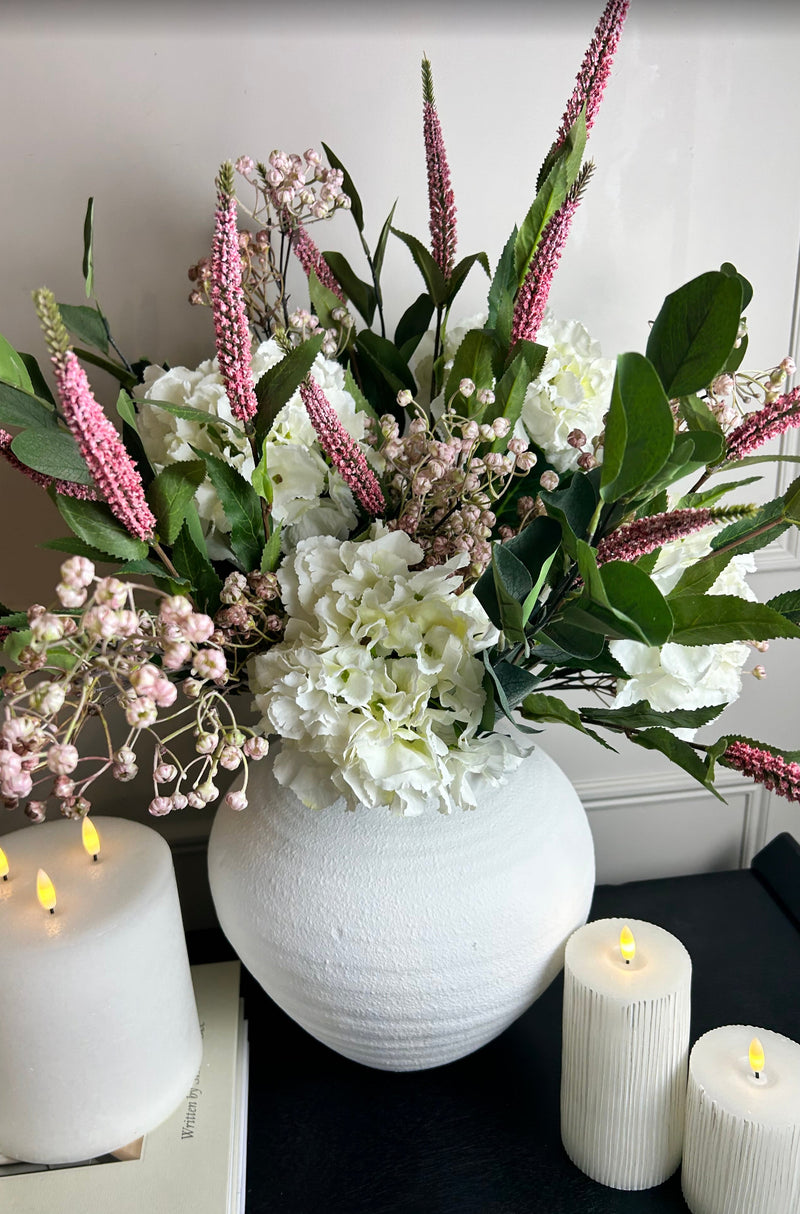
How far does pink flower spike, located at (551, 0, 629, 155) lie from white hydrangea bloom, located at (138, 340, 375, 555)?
0.19 m

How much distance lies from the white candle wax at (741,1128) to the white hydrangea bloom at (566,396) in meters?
0.37

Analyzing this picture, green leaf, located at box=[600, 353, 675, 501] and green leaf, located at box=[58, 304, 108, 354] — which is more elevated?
green leaf, located at box=[58, 304, 108, 354]

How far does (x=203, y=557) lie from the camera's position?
52cm

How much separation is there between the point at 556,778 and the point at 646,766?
0.33 metres

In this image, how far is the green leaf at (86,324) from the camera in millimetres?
608

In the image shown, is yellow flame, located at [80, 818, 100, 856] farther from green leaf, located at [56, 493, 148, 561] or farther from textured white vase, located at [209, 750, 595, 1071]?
green leaf, located at [56, 493, 148, 561]

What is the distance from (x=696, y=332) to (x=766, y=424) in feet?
0.40

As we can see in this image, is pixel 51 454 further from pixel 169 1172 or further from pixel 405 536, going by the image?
pixel 169 1172

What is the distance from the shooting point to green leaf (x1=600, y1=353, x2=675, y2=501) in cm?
34

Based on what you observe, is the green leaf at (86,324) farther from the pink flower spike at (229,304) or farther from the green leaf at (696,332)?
the green leaf at (696,332)

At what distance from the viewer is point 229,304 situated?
389mm

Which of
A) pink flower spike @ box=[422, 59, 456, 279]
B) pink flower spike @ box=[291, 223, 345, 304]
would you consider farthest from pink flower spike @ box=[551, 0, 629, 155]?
pink flower spike @ box=[291, 223, 345, 304]

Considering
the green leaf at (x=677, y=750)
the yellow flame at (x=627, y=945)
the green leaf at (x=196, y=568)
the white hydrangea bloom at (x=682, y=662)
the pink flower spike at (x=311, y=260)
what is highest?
the pink flower spike at (x=311, y=260)

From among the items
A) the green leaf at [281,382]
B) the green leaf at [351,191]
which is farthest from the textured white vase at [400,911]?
the green leaf at [351,191]
